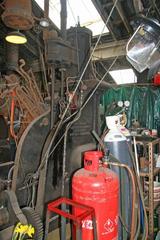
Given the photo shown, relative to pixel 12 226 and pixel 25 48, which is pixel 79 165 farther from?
pixel 25 48

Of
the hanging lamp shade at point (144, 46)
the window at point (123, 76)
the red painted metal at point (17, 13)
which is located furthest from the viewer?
the window at point (123, 76)

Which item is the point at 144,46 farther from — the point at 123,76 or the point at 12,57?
the point at 123,76

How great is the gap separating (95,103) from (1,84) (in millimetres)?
1077

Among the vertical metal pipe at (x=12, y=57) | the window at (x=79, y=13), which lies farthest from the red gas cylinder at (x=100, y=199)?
the window at (x=79, y=13)

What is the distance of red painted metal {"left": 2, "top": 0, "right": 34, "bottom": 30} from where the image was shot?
1.85 metres

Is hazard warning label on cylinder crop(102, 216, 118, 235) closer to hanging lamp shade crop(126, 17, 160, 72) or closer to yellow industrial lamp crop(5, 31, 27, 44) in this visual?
hanging lamp shade crop(126, 17, 160, 72)

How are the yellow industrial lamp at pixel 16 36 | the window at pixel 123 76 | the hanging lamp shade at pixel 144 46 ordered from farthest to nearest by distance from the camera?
the window at pixel 123 76 → the yellow industrial lamp at pixel 16 36 → the hanging lamp shade at pixel 144 46

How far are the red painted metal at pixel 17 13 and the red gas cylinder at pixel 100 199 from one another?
143 centimetres

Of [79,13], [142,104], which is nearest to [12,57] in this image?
[79,13]

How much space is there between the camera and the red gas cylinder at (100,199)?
1.48 meters

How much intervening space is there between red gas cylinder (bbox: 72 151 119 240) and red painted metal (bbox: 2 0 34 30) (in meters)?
1.43

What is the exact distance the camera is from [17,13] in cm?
184

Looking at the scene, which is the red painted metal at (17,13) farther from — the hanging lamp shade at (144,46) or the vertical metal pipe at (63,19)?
the hanging lamp shade at (144,46)

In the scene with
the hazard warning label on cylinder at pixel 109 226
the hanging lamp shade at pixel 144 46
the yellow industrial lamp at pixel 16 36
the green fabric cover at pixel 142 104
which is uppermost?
the yellow industrial lamp at pixel 16 36
